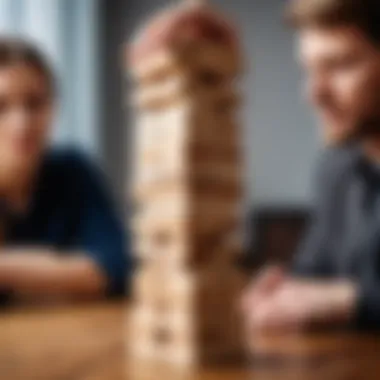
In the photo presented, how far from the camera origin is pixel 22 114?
1768 mm

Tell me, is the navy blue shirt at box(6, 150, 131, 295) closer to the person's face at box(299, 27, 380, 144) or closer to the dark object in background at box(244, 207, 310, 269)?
the person's face at box(299, 27, 380, 144)

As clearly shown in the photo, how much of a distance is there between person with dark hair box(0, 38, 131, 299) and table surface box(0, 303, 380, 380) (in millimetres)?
535

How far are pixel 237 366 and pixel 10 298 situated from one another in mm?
864

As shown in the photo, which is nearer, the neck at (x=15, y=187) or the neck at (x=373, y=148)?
the neck at (x=373, y=148)

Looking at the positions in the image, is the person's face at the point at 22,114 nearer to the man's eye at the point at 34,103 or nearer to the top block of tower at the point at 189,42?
the man's eye at the point at 34,103

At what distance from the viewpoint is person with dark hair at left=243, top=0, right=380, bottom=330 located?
113 cm

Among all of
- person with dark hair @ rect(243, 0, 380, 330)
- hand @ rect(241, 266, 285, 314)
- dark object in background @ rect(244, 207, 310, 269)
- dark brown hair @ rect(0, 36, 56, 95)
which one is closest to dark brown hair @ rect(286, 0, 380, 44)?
person with dark hair @ rect(243, 0, 380, 330)

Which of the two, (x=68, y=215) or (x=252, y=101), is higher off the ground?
(x=252, y=101)

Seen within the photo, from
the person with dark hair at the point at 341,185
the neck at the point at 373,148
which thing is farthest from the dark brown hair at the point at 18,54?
the neck at the point at 373,148

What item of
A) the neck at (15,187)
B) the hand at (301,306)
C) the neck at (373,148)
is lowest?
the hand at (301,306)

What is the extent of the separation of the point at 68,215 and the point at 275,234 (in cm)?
182

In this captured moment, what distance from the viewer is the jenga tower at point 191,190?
0.65m

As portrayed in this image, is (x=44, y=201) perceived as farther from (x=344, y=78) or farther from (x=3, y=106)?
(x=344, y=78)

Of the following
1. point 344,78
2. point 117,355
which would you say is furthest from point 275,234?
point 117,355
